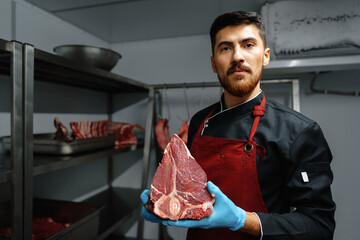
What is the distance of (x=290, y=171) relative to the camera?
35.0 inches

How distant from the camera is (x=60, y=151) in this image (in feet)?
4.17

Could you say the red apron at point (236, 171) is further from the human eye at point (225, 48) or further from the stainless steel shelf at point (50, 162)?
the stainless steel shelf at point (50, 162)

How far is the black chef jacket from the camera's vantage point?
32.6 inches

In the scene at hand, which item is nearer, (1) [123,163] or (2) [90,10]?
(2) [90,10]

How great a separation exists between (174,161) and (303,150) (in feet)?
1.56

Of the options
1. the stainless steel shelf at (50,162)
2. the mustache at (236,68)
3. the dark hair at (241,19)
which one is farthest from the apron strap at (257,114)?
the stainless steel shelf at (50,162)

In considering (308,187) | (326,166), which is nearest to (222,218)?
(308,187)

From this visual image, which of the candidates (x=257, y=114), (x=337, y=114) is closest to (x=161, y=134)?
(x=257, y=114)

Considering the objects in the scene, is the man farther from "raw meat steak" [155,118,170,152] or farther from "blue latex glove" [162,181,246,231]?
"raw meat steak" [155,118,170,152]

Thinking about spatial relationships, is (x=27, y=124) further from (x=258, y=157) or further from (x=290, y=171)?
(x=290, y=171)

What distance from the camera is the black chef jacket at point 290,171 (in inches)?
32.6

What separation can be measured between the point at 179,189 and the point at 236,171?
0.91 ft

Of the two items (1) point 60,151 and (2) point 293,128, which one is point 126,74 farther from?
(2) point 293,128

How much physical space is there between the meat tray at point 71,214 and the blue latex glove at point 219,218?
76 cm
